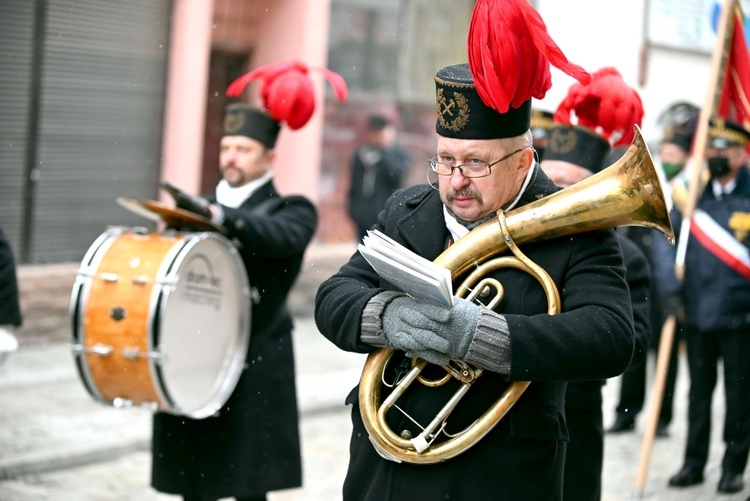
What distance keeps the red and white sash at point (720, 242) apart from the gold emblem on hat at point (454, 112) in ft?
15.3

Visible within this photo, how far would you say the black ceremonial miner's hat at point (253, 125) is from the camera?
18.2ft

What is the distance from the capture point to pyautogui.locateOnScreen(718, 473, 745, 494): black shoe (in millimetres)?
7125

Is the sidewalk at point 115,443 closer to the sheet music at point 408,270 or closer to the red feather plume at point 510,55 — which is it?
the sheet music at point 408,270

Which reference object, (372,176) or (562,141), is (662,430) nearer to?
(562,141)

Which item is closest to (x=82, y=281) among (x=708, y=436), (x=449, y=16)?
(x=708, y=436)

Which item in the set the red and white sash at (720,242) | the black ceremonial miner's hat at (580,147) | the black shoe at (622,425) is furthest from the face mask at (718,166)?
the black ceremonial miner's hat at (580,147)

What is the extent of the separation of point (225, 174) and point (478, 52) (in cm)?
267

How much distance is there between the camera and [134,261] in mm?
4809

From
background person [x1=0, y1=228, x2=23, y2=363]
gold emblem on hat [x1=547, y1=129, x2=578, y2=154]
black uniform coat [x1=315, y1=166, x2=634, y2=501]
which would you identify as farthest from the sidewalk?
black uniform coat [x1=315, y1=166, x2=634, y2=501]

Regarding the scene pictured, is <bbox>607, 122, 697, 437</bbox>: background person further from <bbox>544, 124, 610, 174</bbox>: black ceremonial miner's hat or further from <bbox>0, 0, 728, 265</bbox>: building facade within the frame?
<bbox>544, 124, 610, 174</bbox>: black ceremonial miner's hat

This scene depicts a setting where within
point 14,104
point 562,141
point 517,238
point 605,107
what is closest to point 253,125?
point 562,141

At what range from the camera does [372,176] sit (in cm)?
1248

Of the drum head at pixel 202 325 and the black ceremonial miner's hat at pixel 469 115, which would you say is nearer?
the black ceremonial miner's hat at pixel 469 115

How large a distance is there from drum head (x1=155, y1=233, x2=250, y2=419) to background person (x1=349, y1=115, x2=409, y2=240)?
7.15 metres
